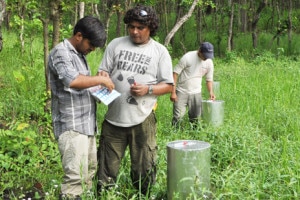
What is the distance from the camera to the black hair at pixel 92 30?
114 inches

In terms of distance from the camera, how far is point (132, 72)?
3232mm

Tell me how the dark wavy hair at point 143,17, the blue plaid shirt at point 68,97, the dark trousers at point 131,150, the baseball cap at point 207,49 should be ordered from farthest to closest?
1. the baseball cap at point 207,49
2. the dark trousers at point 131,150
3. the dark wavy hair at point 143,17
4. the blue plaid shirt at point 68,97

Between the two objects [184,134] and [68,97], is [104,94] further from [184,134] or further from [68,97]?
[184,134]

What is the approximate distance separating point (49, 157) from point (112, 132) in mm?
1386

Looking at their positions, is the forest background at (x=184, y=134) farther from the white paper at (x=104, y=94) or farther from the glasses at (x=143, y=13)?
the glasses at (x=143, y=13)

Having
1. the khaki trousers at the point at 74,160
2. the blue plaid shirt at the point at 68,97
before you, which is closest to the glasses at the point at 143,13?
the blue plaid shirt at the point at 68,97

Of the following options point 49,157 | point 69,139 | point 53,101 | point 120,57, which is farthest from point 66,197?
point 49,157

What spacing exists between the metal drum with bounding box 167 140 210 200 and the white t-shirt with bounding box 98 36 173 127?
387mm

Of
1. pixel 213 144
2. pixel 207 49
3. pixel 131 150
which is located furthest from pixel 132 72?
pixel 207 49

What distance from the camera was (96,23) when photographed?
9.65 feet

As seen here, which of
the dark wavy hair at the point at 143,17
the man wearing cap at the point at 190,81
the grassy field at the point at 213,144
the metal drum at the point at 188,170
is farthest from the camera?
the man wearing cap at the point at 190,81

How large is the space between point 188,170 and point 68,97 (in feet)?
3.27

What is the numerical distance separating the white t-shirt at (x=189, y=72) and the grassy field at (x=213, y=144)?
0.49 meters

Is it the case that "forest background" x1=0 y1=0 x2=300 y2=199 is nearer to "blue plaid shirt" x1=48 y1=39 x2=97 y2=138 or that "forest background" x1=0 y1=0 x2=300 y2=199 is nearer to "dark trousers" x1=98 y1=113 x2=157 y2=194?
"dark trousers" x1=98 y1=113 x2=157 y2=194
